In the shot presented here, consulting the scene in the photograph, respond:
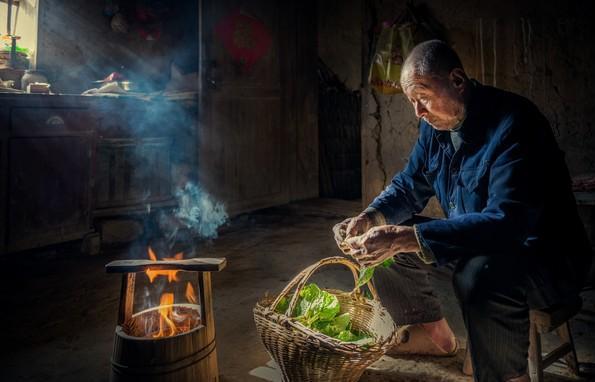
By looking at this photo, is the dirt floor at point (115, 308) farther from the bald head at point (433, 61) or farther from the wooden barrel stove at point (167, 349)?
the bald head at point (433, 61)

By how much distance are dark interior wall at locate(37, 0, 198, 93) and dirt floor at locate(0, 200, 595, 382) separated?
2.45m

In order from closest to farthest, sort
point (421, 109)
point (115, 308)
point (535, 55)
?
point (421, 109) < point (115, 308) < point (535, 55)

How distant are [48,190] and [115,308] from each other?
67.4 inches

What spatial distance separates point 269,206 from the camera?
23.4 ft

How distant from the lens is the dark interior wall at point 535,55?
14.6 ft

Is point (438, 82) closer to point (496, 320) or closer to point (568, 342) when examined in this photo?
point (496, 320)

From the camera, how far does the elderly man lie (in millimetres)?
1851

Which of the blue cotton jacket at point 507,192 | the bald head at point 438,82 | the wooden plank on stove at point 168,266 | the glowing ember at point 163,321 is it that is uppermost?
the bald head at point 438,82

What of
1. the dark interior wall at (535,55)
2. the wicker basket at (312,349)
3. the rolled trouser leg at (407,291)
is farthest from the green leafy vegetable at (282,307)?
the dark interior wall at (535,55)

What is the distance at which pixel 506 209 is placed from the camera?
189 cm

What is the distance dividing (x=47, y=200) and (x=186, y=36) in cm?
359

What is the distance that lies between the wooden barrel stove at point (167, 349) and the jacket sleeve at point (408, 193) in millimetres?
942

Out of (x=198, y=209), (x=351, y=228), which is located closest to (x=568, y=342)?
(x=351, y=228)

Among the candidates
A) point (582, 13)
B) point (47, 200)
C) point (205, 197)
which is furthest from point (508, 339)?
point (205, 197)
